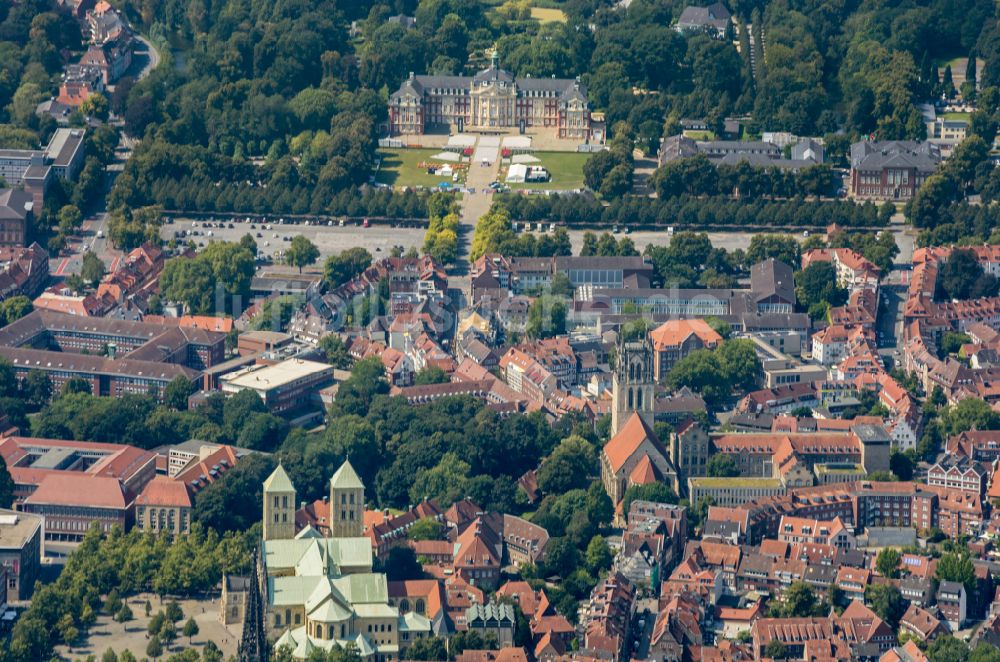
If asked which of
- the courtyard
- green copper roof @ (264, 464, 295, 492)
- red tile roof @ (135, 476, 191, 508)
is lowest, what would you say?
the courtyard

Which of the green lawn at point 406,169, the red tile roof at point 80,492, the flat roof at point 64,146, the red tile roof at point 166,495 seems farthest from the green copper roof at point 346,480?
the flat roof at point 64,146

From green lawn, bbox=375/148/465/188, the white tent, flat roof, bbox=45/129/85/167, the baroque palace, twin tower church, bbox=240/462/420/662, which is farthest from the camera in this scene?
the baroque palace

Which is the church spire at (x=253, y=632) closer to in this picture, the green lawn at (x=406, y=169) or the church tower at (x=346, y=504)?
the church tower at (x=346, y=504)

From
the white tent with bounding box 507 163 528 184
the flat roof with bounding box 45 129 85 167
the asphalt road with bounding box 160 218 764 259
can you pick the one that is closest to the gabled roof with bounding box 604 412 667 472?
the asphalt road with bounding box 160 218 764 259

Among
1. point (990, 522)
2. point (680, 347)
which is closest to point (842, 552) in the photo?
point (990, 522)

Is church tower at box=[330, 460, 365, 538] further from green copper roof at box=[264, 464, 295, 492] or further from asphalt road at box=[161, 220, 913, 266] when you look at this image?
asphalt road at box=[161, 220, 913, 266]

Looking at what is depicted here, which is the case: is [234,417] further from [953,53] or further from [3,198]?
[953,53]

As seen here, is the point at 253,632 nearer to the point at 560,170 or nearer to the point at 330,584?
the point at 330,584
